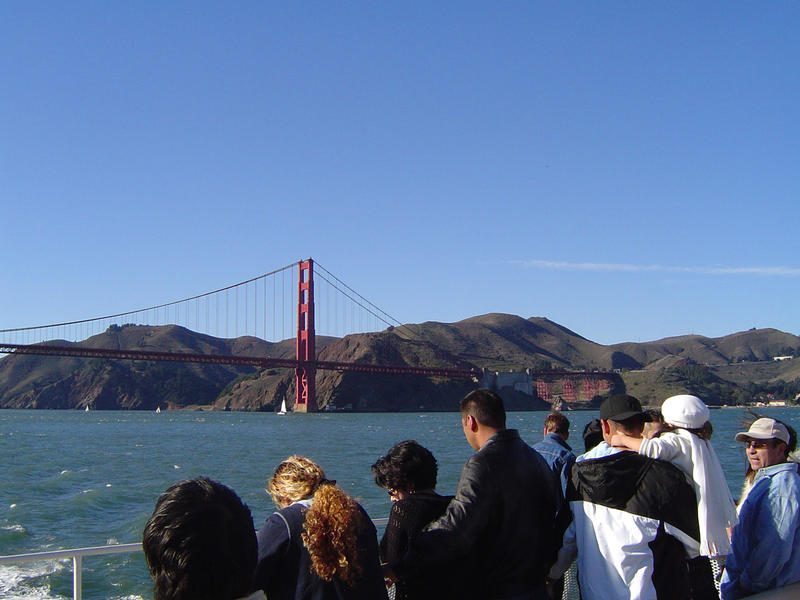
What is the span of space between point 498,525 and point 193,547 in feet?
4.36

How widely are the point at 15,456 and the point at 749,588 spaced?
1309 inches

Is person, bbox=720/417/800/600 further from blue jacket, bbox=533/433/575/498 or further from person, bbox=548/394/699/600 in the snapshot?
blue jacket, bbox=533/433/575/498

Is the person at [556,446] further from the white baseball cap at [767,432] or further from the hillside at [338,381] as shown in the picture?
the hillside at [338,381]

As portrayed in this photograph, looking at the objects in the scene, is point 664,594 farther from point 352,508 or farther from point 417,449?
point 352,508

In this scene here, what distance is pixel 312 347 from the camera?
2886 inches

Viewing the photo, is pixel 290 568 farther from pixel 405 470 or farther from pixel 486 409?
pixel 486 409

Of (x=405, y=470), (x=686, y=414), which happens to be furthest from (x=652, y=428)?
(x=405, y=470)

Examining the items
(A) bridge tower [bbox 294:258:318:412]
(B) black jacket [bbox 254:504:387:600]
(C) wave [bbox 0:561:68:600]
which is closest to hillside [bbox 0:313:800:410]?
(A) bridge tower [bbox 294:258:318:412]

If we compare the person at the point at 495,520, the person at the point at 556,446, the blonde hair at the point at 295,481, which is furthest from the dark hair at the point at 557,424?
the blonde hair at the point at 295,481

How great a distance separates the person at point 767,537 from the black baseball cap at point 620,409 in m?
0.49

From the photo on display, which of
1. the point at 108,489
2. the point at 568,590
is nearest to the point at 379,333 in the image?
the point at 108,489

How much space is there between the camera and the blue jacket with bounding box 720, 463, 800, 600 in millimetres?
2789

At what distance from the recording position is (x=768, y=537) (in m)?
2.82

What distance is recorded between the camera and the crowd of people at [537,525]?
7.74 ft
